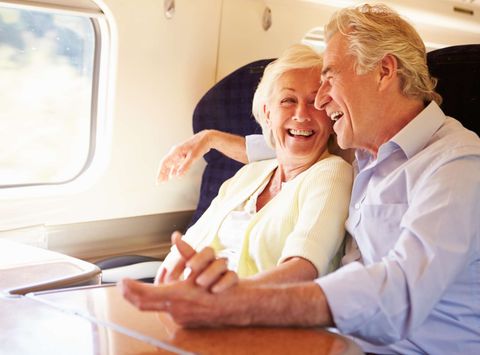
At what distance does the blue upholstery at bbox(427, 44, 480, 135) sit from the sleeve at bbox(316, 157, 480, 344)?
0.44 metres

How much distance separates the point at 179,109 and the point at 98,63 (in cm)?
42

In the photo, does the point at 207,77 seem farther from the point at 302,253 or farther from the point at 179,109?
the point at 302,253

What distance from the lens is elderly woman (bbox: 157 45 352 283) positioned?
6.19ft

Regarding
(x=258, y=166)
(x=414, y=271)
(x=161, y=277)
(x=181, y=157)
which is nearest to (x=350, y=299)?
(x=414, y=271)

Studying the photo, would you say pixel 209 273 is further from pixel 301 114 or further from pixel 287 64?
pixel 287 64

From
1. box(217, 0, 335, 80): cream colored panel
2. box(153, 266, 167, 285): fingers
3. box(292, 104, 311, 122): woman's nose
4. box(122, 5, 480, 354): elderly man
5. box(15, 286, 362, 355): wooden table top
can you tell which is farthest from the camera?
box(217, 0, 335, 80): cream colored panel

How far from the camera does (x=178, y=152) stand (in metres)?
2.53

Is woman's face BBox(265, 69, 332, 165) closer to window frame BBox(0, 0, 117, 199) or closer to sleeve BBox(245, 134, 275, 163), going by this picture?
sleeve BBox(245, 134, 275, 163)

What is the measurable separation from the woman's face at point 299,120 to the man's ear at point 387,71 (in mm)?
366

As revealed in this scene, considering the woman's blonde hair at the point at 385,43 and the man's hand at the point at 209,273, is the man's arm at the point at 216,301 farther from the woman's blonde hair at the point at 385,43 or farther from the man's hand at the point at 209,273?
the woman's blonde hair at the point at 385,43

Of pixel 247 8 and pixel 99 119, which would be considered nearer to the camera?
pixel 99 119

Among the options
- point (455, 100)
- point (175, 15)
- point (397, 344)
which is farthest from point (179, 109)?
point (397, 344)

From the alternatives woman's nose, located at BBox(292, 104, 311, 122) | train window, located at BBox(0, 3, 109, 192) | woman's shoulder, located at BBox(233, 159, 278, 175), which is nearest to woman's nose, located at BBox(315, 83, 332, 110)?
woman's nose, located at BBox(292, 104, 311, 122)

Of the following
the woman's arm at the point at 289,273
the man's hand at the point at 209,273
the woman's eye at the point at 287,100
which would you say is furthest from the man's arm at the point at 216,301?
the woman's eye at the point at 287,100
